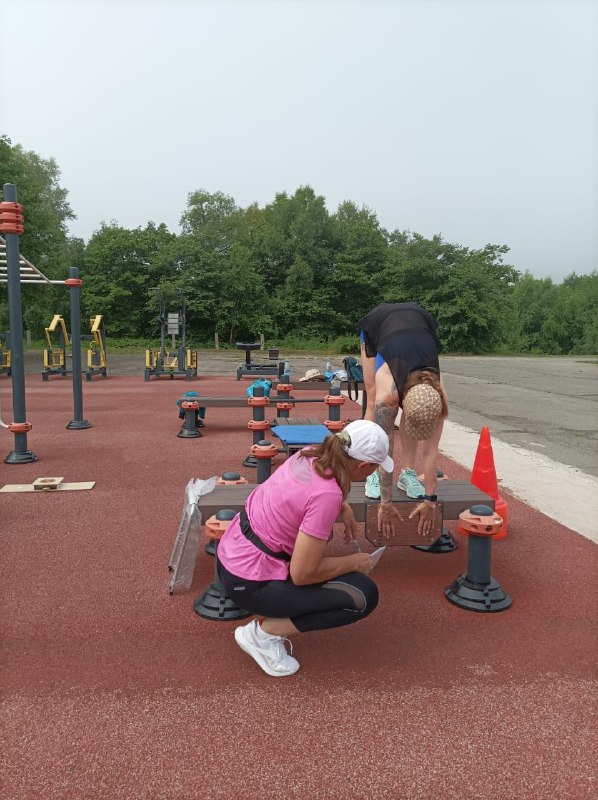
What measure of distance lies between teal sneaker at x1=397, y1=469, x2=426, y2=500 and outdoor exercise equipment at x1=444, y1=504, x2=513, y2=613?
38 centimetres

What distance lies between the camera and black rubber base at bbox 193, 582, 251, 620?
348cm

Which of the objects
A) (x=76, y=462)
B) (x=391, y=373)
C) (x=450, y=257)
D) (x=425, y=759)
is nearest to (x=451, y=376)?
(x=76, y=462)

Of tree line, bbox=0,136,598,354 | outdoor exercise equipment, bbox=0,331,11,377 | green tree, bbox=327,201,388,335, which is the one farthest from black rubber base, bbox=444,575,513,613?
green tree, bbox=327,201,388,335

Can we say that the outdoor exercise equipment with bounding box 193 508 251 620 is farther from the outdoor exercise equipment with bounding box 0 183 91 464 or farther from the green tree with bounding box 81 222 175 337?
the green tree with bounding box 81 222 175 337

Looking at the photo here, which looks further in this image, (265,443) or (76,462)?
(76,462)

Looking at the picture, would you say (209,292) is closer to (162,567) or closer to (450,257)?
(450,257)

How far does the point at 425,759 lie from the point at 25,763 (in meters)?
1.49

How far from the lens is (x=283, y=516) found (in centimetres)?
270

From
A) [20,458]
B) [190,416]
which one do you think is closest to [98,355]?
[190,416]

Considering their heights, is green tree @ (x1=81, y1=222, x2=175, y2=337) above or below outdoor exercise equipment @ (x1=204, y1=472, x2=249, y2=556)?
above

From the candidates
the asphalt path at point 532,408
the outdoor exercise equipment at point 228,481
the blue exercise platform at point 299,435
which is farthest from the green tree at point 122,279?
the outdoor exercise equipment at point 228,481

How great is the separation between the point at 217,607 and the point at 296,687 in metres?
0.83

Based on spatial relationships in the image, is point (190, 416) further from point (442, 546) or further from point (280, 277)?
point (280, 277)

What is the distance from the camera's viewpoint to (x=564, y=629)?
3.44m
